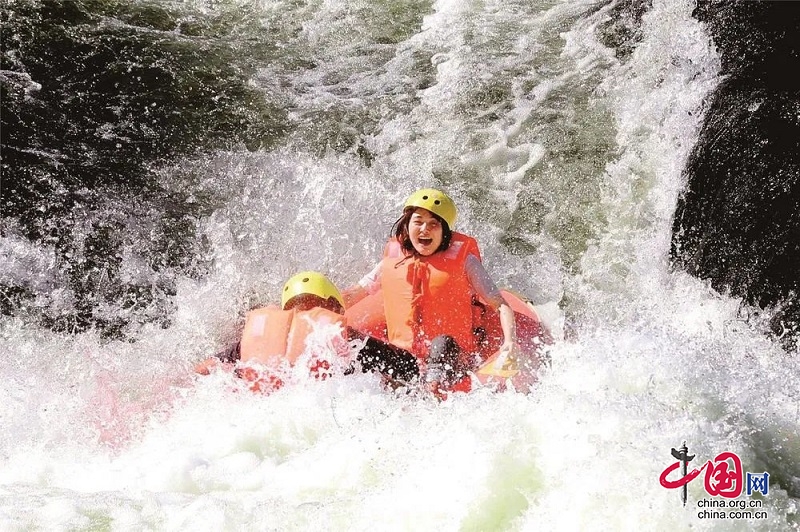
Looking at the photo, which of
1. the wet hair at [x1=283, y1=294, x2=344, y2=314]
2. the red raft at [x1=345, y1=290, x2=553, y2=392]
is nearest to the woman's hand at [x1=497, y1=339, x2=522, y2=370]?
the red raft at [x1=345, y1=290, x2=553, y2=392]

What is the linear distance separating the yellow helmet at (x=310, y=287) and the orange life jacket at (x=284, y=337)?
20 cm

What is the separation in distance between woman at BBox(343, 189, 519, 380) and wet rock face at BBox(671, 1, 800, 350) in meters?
1.77

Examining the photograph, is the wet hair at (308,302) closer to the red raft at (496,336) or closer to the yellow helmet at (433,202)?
the red raft at (496,336)

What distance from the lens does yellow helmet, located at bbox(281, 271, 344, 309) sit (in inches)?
207

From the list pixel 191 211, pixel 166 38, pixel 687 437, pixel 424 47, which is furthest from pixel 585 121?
pixel 687 437

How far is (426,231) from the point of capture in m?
5.32

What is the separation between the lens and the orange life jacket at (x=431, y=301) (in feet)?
17.0

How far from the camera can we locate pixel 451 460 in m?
3.47

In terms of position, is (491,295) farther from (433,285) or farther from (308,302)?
(308,302)

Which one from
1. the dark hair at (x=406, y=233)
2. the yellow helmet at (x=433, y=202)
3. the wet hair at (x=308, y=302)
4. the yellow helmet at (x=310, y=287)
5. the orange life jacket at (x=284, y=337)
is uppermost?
the yellow helmet at (x=433, y=202)

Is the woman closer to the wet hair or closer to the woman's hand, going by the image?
the woman's hand

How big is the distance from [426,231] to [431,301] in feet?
1.54

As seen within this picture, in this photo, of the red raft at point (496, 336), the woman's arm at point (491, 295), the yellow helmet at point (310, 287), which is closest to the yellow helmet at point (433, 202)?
the woman's arm at point (491, 295)

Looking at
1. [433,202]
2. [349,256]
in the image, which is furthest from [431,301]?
[349,256]
